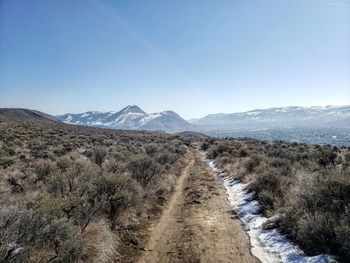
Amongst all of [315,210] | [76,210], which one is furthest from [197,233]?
[76,210]

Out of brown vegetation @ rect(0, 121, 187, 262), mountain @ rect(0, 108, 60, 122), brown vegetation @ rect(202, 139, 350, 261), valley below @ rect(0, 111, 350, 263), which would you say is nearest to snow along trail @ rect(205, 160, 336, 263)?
valley below @ rect(0, 111, 350, 263)

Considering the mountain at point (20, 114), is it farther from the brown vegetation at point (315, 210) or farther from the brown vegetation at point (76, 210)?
the brown vegetation at point (315, 210)

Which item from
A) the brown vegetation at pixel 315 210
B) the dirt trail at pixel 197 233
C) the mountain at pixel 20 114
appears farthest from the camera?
the mountain at pixel 20 114

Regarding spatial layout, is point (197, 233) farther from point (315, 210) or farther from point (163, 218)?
point (315, 210)

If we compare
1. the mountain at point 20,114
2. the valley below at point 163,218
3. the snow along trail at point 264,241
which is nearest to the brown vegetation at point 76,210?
the valley below at point 163,218

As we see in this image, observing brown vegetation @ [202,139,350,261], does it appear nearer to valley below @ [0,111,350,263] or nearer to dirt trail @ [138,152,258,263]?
valley below @ [0,111,350,263]

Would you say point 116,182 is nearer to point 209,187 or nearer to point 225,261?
point 225,261

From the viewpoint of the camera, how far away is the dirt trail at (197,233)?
9.59m

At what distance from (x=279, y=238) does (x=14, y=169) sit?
1711 centimetres

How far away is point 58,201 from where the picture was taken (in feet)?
26.8

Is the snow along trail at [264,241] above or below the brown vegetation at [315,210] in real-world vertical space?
below

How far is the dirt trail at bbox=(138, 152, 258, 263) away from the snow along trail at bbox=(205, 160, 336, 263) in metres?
0.35

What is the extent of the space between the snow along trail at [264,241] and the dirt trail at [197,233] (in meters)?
0.35

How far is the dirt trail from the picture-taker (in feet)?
31.4
